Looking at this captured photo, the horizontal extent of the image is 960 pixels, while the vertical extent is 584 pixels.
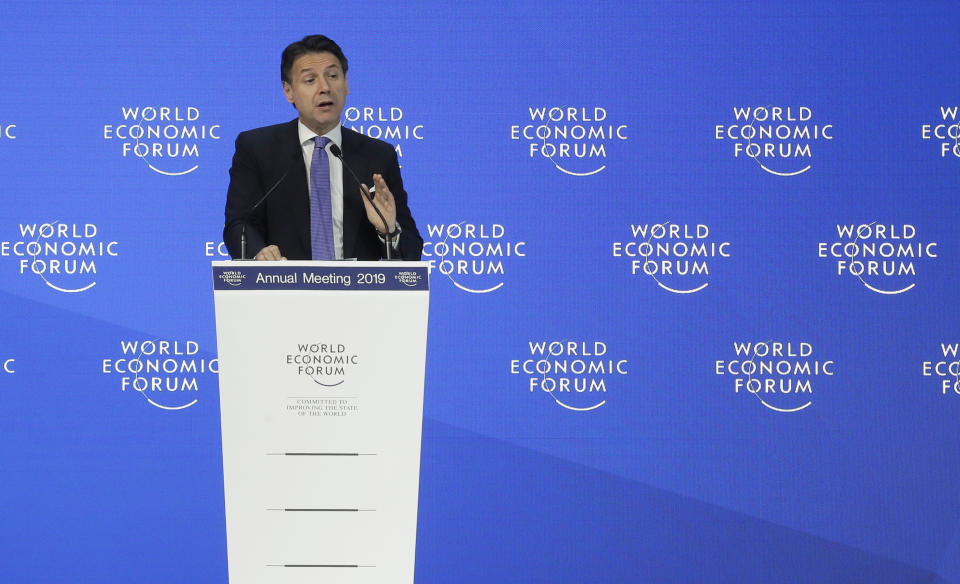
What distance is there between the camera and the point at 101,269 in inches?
154

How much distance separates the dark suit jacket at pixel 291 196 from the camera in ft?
10.2

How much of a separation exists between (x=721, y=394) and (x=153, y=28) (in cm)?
265

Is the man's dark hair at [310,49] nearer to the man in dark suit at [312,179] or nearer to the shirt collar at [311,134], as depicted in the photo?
the man in dark suit at [312,179]

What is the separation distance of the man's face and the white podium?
874 millimetres

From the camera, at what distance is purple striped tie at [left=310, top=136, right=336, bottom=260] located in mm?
3082

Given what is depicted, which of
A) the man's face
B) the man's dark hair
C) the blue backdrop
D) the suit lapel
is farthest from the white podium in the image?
the blue backdrop

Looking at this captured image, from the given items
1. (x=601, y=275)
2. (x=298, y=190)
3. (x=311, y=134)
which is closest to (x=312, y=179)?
(x=298, y=190)

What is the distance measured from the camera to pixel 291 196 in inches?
123

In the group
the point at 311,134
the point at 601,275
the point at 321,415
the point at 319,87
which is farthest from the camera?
the point at 601,275

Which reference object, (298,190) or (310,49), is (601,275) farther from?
(310,49)

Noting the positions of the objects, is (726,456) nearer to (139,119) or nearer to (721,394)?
(721,394)

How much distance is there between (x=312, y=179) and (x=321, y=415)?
957mm

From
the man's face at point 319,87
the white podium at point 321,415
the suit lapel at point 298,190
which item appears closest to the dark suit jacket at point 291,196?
the suit lapel at point 298,190

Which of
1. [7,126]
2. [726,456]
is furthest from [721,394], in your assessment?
[7,126]
